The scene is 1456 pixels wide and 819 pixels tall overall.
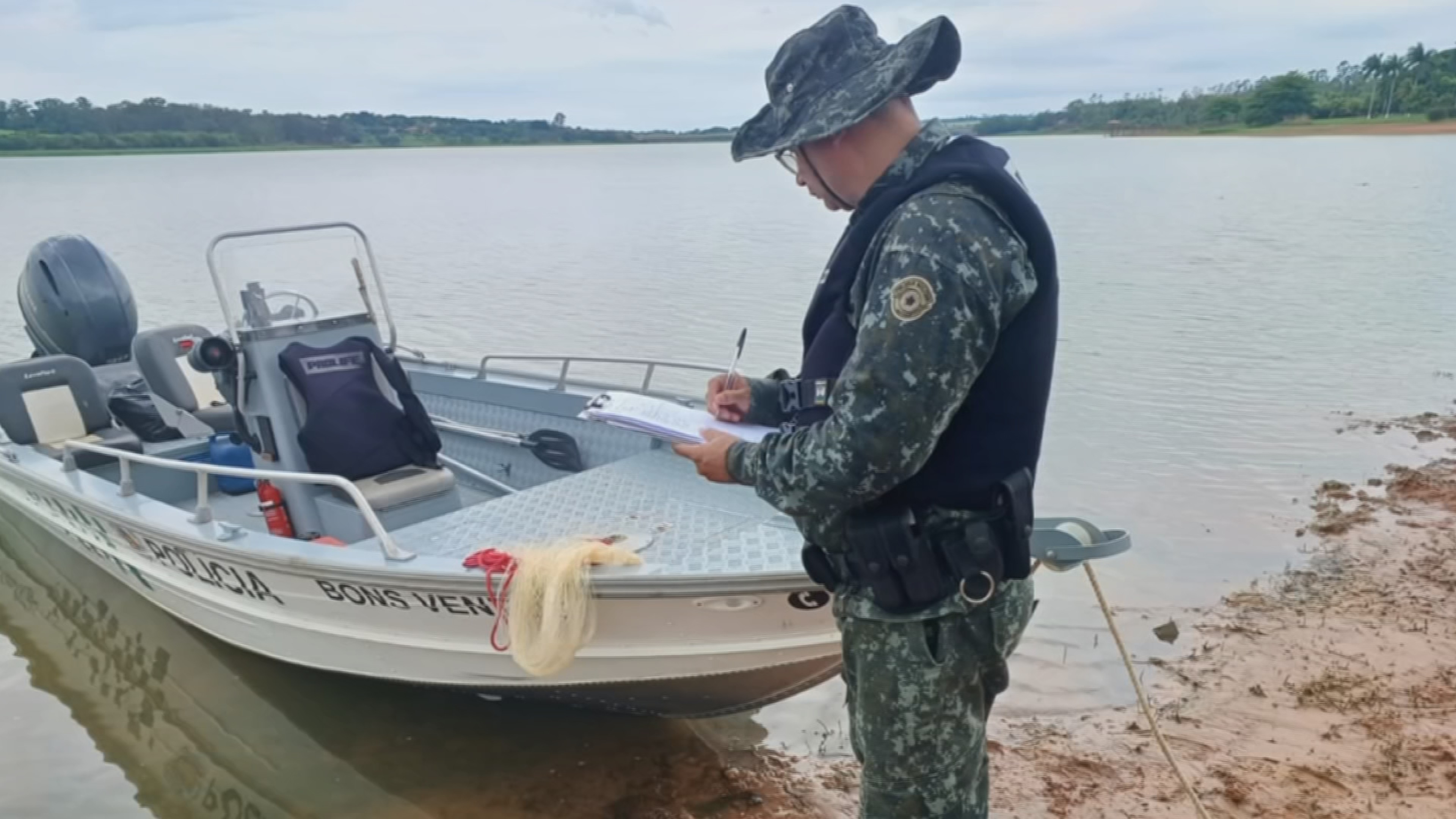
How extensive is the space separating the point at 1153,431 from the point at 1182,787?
535 cm

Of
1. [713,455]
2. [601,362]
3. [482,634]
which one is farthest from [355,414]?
[713,455]

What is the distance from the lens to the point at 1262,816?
338cm

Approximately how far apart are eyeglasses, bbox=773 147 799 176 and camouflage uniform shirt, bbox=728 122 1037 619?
0.27 metres

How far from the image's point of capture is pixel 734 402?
91.9 inches

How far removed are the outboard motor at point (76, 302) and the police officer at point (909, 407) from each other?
20.8 ft

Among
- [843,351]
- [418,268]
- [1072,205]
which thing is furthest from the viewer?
[1072,205]

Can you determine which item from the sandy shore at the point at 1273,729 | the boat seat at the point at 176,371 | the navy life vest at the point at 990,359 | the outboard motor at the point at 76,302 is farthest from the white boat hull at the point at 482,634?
the outboard motor at the point at 76,302

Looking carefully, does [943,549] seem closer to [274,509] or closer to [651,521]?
[651,521]

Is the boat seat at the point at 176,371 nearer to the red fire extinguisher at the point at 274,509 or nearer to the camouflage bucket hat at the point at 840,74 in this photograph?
the red fire extinguisher at the point at 274,509

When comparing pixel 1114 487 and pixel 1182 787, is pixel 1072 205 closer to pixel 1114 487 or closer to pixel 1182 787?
pixel 1114 487

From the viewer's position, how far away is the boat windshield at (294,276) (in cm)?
488

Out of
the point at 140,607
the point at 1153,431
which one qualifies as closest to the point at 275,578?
the point at 140,607

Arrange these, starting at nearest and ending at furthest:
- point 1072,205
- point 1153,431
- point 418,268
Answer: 1. point 1153,431
2. point 418,268
3. point 1072,205

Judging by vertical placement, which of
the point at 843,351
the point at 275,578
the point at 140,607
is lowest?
the point at 140,607
